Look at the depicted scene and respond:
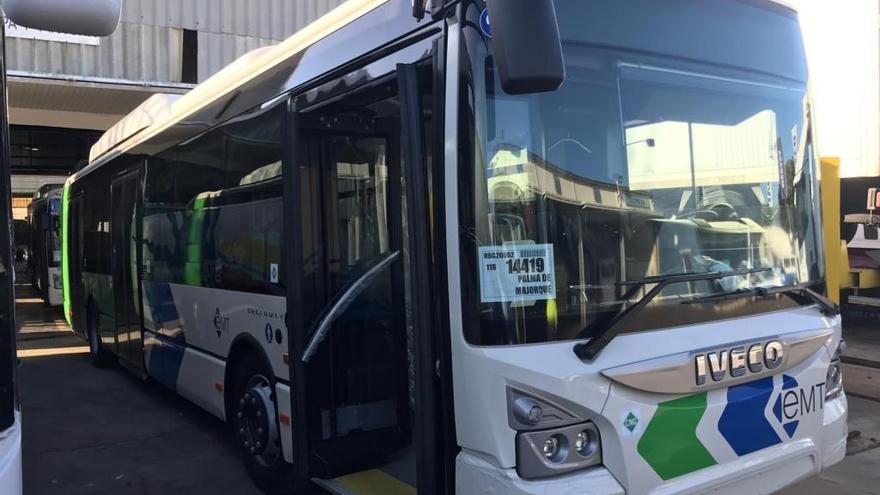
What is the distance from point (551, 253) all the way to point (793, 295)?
1381mm

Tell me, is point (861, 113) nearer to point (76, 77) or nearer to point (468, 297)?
point (468, 297)

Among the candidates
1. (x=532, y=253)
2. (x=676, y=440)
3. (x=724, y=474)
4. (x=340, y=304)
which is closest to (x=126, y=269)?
(x=340, y=304)

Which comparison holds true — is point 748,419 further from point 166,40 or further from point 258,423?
point 166,40

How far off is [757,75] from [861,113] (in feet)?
35.8

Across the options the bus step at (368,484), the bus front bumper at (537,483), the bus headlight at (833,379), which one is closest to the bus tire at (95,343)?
the bus step at (368,484)

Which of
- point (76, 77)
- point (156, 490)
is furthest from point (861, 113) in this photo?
point (76, 77)

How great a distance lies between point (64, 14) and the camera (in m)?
2.07

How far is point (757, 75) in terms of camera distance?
3.29m

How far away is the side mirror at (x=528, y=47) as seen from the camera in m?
2.32

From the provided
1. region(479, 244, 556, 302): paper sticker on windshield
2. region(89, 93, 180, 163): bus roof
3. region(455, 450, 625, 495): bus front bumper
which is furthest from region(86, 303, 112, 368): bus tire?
region(479, 244, 556, 302): paper sticker on windshield

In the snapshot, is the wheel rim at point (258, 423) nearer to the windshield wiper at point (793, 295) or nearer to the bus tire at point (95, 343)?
the windshield wiper at point (793, 295)

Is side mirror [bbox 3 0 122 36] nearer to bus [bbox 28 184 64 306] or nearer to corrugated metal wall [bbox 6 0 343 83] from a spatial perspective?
corrugated metal wall [bbox 6 0 343 83]

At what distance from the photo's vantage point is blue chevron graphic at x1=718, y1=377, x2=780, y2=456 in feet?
9.61

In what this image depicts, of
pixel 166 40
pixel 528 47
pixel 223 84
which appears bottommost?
pixel 528 47
